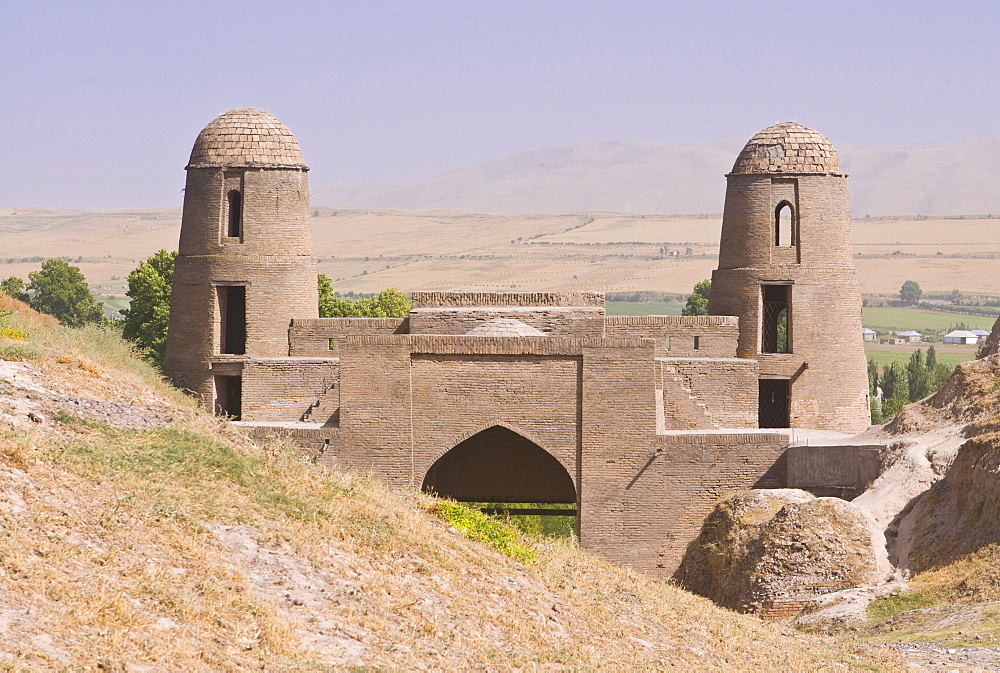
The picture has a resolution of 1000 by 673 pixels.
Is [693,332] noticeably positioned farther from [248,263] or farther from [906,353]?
[906,353]

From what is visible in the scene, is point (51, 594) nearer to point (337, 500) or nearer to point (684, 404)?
point (337, 500)

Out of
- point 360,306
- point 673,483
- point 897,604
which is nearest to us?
point 897,604

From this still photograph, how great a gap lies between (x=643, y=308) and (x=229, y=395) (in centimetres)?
10135

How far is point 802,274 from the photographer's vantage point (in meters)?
27.8

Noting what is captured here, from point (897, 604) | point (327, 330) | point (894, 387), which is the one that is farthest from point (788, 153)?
point (894, 387)

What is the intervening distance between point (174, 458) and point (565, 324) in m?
11.5

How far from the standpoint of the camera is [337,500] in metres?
15.2

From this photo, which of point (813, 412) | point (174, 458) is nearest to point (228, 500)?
point (174, 458)

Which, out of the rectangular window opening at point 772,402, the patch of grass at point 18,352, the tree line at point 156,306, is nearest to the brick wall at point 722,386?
the rectangular window opening at point 772,402

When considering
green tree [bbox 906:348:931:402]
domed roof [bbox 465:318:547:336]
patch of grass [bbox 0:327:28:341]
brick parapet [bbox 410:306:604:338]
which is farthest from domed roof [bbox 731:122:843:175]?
green tree [bbox 906:348:931:402]

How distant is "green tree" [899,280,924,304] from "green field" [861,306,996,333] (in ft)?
8.96

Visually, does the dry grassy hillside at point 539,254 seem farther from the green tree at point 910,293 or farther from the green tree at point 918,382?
the green tree at point 918,382

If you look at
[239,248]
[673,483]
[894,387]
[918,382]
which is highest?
[239,248]

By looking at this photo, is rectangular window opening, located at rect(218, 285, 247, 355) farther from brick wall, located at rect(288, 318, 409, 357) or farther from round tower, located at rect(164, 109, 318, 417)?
brick wall, located at rect(288, 318, 409, 357)
